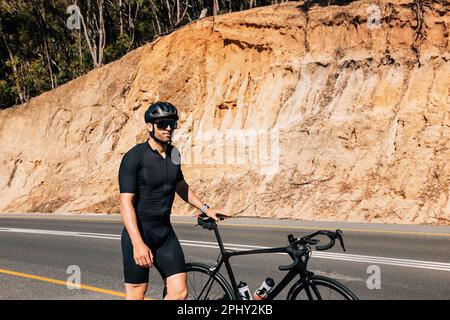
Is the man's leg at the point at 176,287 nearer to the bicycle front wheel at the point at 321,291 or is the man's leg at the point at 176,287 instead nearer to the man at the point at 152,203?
the man at the point at 152,203

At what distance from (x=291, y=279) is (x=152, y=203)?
126 centimetres

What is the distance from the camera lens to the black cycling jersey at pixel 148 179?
4.46 metres

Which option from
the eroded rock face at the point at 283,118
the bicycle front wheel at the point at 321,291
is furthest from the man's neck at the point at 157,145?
the eroded rock face at the point at 283,118

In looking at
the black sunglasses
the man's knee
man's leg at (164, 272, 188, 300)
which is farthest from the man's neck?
the man's knee

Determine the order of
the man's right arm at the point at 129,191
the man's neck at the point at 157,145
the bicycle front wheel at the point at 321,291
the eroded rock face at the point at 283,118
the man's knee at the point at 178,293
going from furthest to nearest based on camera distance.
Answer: the eroded rock face at the point at 283,118
the man's neck at the point at 157,145
the man's knee at the point at 178,293
the man's right arm at the point at 129,191
the bicycle front wheel at the point at 321,291

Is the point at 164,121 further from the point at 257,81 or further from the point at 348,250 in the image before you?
the point at 257,81

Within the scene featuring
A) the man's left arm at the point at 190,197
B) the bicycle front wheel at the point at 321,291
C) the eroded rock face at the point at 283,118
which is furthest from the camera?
the eroded rock face at the point at 283,118

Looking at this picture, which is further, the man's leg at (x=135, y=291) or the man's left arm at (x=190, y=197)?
the man's left arm at (x=190, y=197)

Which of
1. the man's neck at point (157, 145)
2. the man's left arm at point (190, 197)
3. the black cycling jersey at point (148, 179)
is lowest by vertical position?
the man's left arm at point (190, 197)

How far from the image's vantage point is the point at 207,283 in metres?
5.00

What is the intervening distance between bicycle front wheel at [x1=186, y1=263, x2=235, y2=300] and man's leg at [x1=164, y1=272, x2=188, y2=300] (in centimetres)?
35

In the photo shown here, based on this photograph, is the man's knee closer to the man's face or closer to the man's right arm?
the man's right arm
